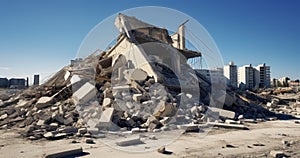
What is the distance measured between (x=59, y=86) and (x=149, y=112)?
542cm

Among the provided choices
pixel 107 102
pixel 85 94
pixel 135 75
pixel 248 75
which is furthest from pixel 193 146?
pixel 248 75

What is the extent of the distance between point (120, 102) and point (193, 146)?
13.4 ft

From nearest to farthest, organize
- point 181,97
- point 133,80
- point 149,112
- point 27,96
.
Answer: point 149,112 → point 181,97 → point 133,80 → point 27,96

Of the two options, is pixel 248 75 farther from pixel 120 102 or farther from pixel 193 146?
pixel 193 146

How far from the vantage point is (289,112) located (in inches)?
518

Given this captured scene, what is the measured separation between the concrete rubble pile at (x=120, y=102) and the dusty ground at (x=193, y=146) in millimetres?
679

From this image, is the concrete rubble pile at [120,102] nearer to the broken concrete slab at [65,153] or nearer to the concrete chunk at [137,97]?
the concrete chunk at [137,97]

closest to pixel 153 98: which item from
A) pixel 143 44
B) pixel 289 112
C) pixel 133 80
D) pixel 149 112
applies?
pixel 149 112

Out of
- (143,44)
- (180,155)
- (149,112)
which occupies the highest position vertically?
(143,44)

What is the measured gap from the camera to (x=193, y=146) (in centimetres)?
538

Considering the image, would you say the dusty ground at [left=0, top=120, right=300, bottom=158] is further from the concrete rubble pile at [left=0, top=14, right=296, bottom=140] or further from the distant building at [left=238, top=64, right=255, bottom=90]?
the distant building at [left=238, top=64, right=255, bottom=90]

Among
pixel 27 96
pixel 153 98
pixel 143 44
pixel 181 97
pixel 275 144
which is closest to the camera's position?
pixel 275 144

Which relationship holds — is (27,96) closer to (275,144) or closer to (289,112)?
(275,144)

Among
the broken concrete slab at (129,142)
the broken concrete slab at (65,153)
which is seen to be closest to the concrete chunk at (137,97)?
the broken concrete slab at (129,142)
